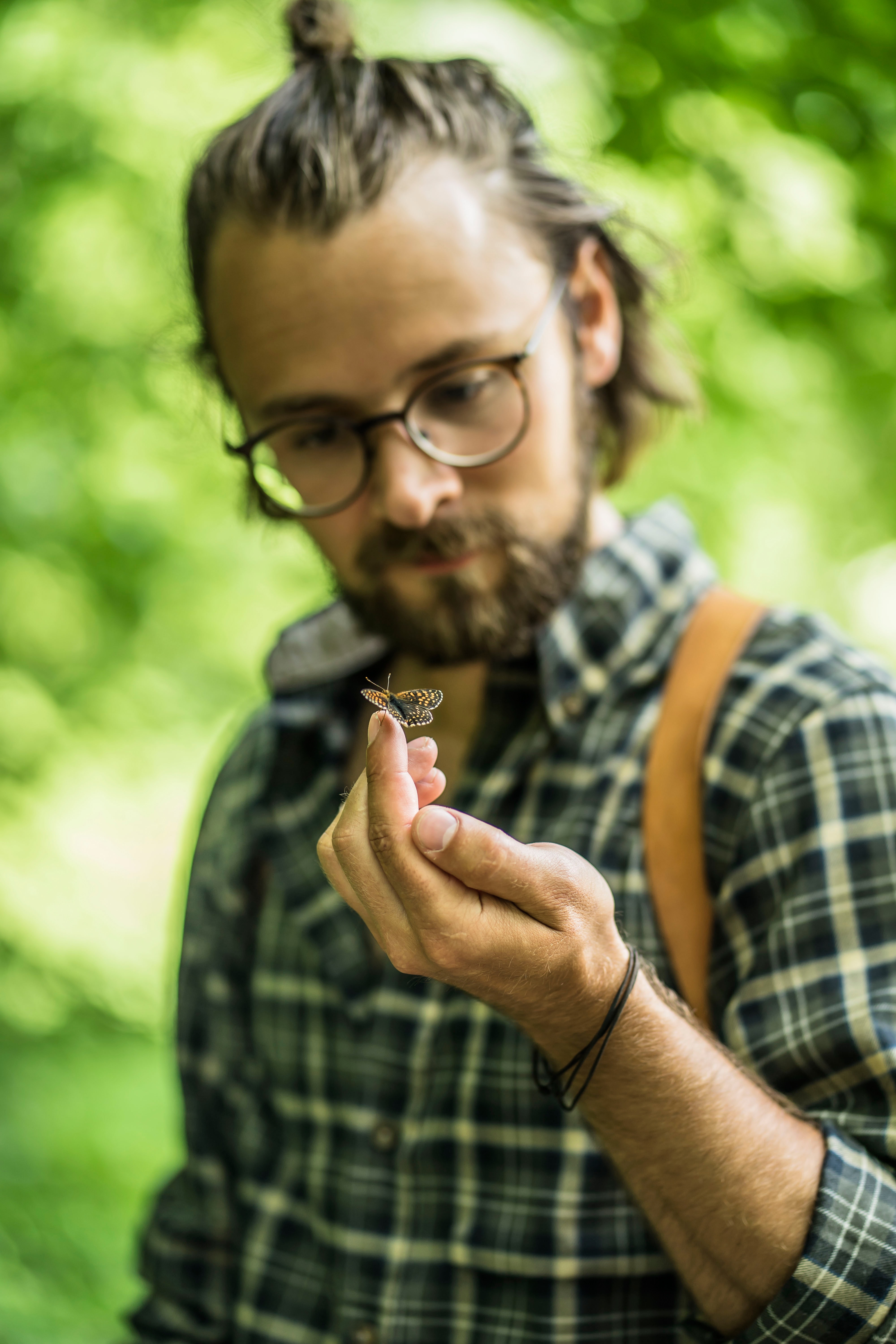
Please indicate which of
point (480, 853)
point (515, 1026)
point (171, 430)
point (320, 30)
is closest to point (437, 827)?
point (480, 853)

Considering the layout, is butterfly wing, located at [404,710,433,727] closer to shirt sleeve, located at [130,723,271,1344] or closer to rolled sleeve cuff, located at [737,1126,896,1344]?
rolled sleeve cuff, located at [737,1126,896,1344]

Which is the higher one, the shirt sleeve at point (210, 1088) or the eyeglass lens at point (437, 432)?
the eyeglass lens at point (437, 432)

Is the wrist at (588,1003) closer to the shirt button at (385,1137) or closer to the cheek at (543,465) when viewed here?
the shirt button at (385,1137)

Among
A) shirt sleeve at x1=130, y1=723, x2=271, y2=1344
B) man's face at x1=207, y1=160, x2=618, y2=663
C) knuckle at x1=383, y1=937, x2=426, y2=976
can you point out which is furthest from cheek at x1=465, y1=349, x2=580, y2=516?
knuckle at x1=383, y1=937, x2=426, y2=976

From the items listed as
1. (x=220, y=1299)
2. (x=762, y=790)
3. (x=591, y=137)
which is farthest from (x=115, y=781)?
(x=762, y=790)

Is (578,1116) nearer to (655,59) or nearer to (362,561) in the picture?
(362,561)

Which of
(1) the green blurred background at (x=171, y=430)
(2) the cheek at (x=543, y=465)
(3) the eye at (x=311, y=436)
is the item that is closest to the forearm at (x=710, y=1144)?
(2) the cheek at (x=543, y=465)

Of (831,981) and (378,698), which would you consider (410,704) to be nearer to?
(378,698)
